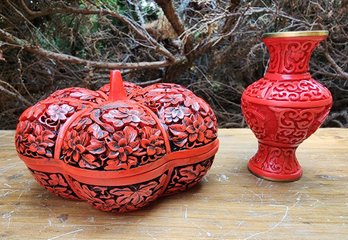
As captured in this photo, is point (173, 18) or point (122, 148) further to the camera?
point (173, 18)

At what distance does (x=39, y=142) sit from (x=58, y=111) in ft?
0.16

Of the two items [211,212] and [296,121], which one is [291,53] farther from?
[211,212]

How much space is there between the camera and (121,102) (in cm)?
40

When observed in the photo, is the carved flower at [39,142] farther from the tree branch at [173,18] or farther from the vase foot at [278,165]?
the tree branch at [173,18]

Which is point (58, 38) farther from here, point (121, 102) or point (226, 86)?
point (121, 102)

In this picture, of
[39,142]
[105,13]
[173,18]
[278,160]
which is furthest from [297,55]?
[105,13]

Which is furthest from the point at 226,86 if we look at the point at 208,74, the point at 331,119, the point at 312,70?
the point at 331,119

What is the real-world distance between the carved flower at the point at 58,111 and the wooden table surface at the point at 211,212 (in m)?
0.13

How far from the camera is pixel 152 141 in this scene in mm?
367

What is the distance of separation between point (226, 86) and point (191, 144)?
0.89 m

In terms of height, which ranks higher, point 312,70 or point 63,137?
point 63,137

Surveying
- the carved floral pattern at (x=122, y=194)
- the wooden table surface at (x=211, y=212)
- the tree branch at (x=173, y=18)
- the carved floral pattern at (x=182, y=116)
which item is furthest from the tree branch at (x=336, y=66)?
the carved floral pattern at (x=122, y=194)

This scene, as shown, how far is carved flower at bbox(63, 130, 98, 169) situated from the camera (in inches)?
13.6

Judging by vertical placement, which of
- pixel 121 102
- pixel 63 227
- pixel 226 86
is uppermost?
pixel 121 102
